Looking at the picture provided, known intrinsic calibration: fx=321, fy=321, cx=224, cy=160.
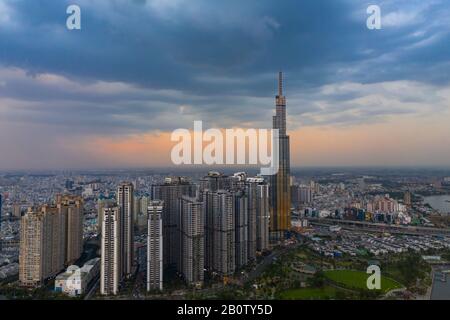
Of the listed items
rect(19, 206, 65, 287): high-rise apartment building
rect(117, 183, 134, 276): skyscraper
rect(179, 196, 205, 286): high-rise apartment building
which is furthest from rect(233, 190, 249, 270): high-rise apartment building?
rect(19, 206, 65, 287): high-rise apartment building

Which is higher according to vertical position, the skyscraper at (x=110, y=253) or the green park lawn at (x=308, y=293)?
the skyscraper at (x=110, y=253)

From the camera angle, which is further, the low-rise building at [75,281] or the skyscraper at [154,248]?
the skyscraper at [154,248]

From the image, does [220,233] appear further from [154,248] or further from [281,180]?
[281,180]

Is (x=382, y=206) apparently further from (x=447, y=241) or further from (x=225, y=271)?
(x=225, y=271)

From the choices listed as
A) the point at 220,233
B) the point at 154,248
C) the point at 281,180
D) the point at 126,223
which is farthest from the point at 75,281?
the point at 281,180

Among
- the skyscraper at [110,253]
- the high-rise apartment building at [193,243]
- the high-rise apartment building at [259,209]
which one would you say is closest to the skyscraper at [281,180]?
the high-rise apartment building at [259,209]

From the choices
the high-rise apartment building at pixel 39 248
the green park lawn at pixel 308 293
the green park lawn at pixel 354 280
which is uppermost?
the high-rise apartment building at pixel 39 248

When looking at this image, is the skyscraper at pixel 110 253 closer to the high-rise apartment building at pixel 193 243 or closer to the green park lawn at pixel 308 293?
the high-rise apartment building at pixel 193 243
